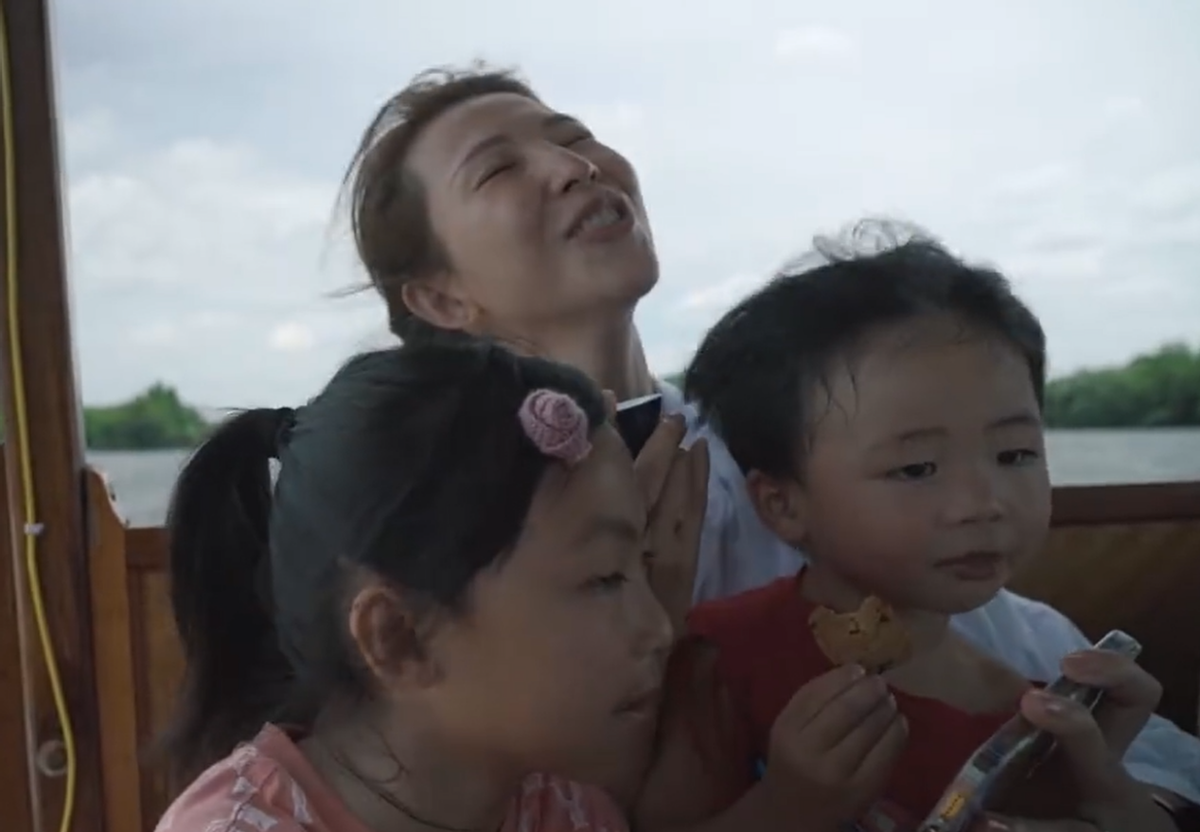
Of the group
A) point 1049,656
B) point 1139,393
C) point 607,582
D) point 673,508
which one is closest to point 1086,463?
point 1139,393

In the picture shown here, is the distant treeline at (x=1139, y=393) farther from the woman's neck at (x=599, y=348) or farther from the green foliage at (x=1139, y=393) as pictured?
the woman's neck at (x=599, y=348)

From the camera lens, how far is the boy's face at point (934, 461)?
37.5 inches

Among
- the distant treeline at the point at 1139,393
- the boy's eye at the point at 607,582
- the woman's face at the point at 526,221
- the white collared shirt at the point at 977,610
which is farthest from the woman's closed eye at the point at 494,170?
the distant treeline at the point at 1139,393

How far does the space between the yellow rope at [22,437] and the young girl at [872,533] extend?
84 cm

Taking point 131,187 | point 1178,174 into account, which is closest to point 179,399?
point 131,187

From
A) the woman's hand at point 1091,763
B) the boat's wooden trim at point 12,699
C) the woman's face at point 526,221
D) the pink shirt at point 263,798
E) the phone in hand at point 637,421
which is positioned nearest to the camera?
the pink shirt at point 263,798

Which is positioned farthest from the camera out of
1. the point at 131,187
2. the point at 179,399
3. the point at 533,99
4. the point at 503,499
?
the point at 131,187

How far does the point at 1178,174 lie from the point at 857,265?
1.62m

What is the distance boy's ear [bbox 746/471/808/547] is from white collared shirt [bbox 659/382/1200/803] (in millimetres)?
140

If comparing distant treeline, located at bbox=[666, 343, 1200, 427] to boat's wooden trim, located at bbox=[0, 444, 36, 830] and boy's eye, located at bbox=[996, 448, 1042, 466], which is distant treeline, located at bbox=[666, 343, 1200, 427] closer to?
boy's eye, located at bbox=[996, 448, 1042, 466]

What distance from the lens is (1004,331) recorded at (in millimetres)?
998

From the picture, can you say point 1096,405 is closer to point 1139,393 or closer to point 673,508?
point 1139,393

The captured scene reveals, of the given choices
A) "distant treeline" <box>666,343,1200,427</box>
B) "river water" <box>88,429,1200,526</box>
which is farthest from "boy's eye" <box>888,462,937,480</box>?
"distant treeline" <box>666,343,1200,427</box>

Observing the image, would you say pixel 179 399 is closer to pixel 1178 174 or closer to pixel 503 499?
pixel 503 499
